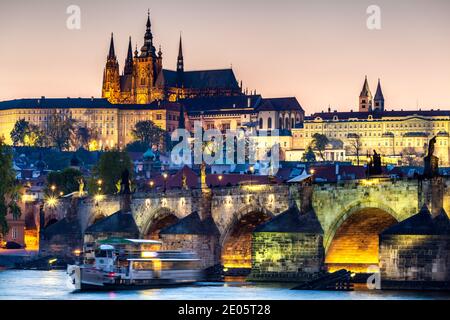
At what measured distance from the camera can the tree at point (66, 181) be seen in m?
124

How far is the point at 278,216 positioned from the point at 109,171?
5757 cm

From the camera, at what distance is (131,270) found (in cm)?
7275

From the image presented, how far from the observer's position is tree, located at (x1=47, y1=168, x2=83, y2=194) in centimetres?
12425

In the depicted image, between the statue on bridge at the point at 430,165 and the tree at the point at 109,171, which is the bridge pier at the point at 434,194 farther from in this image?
the tree at the point at 109,171

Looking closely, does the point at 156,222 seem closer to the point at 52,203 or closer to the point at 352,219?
the point at 52,203

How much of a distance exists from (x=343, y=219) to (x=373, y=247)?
2565mm

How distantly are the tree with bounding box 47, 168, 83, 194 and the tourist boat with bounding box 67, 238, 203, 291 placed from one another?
49367 mm

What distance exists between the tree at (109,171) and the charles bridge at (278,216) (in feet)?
105

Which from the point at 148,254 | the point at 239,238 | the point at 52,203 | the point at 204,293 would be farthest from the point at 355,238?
the point at 52,203

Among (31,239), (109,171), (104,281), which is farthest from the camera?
(109,171)

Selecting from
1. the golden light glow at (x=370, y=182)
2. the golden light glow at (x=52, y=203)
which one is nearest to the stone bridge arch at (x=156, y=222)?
the golden light glow at (x=52, y=203)

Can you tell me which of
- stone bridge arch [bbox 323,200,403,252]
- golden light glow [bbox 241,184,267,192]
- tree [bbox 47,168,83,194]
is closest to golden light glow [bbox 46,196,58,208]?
tree [bbox 47,168,83,194]

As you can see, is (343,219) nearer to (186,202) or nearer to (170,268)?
(170,268)
